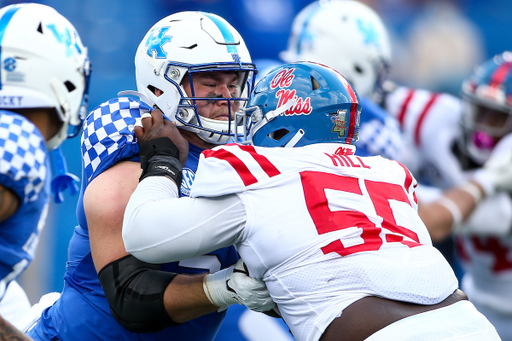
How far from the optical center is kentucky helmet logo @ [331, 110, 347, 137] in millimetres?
2160

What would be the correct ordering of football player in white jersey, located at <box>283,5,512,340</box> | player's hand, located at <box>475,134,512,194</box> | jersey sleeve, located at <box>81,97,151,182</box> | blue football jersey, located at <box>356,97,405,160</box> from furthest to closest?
player's hand, located at <box>475,134,512,194</box>
football player in white jersey, located at <box>283,5,512,340</box>
blue football jersey, located at <box>356,97,405,160</box>
jersey sleeve, located at <box>81,97,151,182</box>

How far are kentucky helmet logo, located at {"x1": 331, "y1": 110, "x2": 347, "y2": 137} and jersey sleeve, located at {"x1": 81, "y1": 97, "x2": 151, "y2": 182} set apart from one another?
78 centimetres

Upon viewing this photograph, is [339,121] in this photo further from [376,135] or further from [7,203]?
[376,135]

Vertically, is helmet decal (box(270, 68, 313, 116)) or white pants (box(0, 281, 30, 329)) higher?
helmet decal (box(270, 68, 313, 116))

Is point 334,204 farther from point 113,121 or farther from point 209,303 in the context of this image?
point 113,121

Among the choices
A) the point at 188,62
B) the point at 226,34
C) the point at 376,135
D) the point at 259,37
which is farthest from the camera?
the point at 259,37

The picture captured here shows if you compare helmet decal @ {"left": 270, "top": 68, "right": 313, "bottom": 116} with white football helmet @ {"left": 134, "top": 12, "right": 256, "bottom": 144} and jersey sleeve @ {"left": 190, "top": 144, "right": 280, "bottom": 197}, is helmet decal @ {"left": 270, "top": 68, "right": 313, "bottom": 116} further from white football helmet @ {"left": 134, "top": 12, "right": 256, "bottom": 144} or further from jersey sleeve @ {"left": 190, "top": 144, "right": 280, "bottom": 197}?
white football helmet @ {"left": 134, "top": 12, "right": 256, "bottom": 144}

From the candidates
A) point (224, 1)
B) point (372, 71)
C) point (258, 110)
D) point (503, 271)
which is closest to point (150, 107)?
point (258, 110)

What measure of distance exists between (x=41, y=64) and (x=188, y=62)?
101 cm

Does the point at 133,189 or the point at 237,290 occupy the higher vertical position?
the point at 133,189

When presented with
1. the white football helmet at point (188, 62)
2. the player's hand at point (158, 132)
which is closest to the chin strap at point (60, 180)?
the white football helmet at point (188, 62)

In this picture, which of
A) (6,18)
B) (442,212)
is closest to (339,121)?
(6,18)

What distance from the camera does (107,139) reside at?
2.34 metres

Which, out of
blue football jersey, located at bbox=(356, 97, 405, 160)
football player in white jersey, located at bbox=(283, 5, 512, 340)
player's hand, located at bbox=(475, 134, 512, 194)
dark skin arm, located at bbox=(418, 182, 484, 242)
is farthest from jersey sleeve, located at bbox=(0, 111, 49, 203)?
player's hand, located at bbox=(475, 134, 512, 194)
